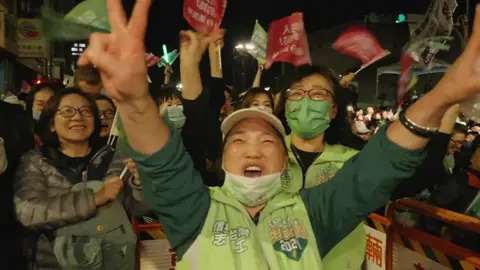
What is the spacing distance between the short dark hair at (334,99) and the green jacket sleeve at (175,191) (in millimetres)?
1474

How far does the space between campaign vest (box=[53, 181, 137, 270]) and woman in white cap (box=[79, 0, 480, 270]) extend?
1263 millimetres

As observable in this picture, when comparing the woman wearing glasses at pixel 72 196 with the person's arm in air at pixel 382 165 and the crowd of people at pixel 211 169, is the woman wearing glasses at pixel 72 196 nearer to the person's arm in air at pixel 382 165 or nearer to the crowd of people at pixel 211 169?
the crowd of people at pixel 211 169

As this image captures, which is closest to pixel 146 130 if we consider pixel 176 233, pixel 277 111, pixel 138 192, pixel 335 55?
pixel 176 233

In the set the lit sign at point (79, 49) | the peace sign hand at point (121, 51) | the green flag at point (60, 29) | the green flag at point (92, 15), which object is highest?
the peace sign hand at point (121, 51)

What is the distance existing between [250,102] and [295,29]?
5.01ft

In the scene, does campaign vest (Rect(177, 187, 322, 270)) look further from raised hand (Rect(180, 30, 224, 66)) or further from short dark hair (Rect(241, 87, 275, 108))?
short dark hair (Rect(241, 87, 275, 108))

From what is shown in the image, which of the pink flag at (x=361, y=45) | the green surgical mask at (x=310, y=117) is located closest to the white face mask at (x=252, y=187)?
the green surgical mask at (x=310, y=117)

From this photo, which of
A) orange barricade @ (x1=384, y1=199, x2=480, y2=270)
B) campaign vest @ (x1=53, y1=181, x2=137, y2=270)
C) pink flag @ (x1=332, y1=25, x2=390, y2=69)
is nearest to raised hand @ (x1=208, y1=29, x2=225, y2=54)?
campaign vest @ (x1=53, y1=181, x2=137, y2=270)

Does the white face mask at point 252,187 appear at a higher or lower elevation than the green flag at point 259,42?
higher

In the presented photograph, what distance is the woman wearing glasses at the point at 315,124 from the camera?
3.32 metres

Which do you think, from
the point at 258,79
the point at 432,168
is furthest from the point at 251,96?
the point at 432,168

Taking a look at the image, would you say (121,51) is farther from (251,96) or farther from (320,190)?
(251,96)

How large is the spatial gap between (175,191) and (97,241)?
4.90ft

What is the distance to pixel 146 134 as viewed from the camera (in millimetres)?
2088
